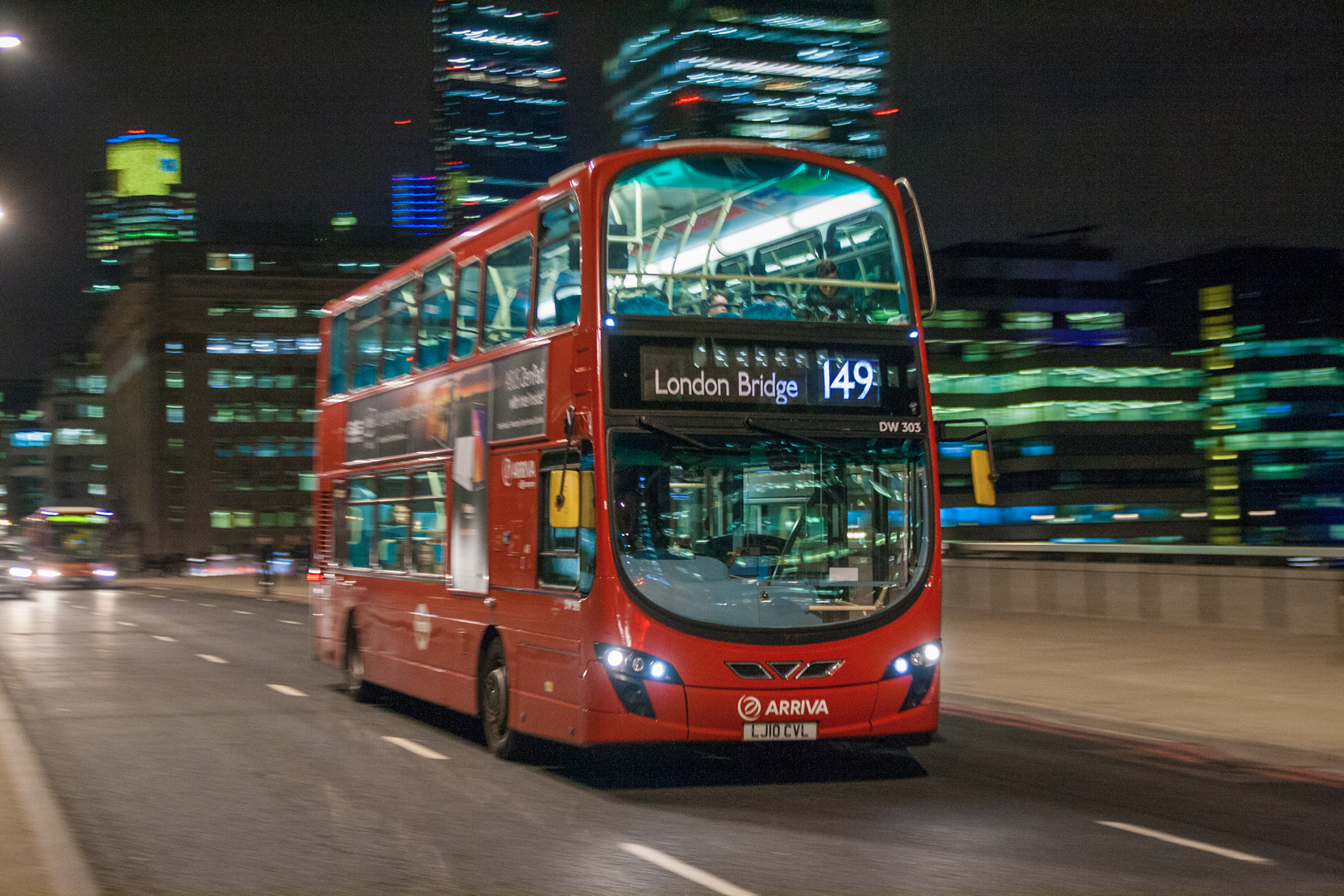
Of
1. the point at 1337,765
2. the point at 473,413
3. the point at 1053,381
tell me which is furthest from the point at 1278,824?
the point at 1053,381

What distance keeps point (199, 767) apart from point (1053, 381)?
125350 millimetres

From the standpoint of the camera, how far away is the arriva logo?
31.4 ft

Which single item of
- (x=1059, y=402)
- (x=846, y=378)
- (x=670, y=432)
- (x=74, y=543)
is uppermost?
(x=1059, y=402)

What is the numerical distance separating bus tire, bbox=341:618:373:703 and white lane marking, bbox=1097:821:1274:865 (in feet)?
29.9

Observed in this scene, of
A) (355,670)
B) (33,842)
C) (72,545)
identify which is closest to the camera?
(33,842)

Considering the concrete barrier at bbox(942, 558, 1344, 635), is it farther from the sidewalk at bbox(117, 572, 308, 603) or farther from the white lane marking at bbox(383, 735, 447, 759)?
the sidewalk at bbox(117, 572, 308, 603)

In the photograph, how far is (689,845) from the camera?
7.98m

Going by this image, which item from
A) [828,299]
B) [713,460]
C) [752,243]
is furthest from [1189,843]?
[752,243]

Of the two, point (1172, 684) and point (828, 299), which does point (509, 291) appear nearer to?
point (828, 299)

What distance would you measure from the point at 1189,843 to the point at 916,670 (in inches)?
92.2

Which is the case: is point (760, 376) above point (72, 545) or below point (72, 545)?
above

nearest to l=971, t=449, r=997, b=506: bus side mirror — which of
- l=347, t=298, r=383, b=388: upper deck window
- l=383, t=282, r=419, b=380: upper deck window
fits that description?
l=383, t=282, r=419, b=380: upper deck window

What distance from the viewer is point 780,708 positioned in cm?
961

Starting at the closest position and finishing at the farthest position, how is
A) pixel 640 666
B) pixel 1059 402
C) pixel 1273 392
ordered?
1. pixel 640 666
2. pixel 1059 402
3. pixel 1273 392
